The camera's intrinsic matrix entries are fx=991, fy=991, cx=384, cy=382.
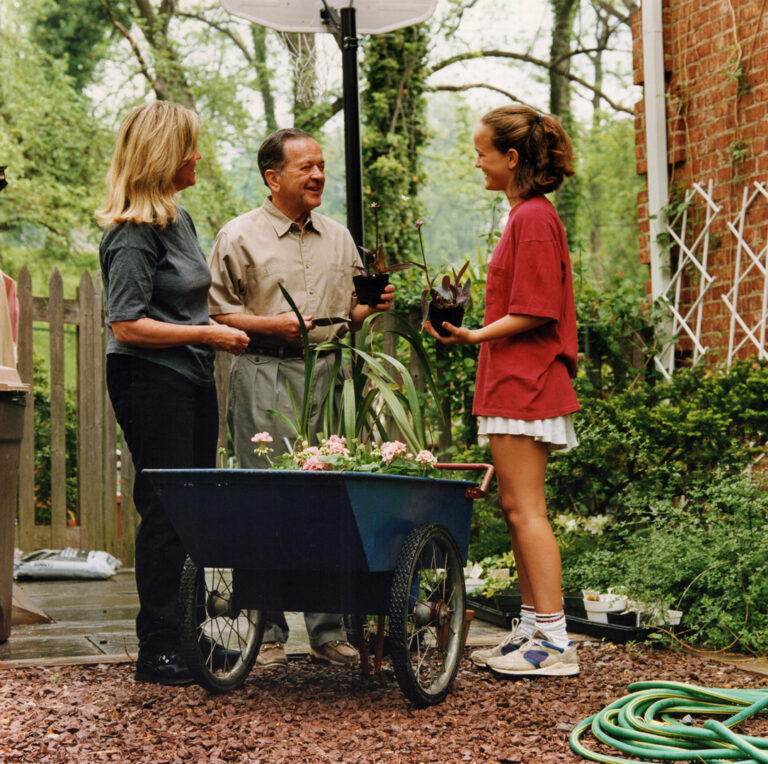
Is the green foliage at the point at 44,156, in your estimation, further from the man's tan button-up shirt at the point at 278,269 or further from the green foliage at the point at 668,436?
the man's tan button-up shirt at the point at 278,269

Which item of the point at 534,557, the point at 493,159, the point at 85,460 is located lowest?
the point at 534,557

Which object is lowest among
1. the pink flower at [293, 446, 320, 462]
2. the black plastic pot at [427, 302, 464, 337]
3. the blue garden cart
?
the blue garden cart

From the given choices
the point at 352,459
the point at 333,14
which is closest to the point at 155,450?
the point at 352,459

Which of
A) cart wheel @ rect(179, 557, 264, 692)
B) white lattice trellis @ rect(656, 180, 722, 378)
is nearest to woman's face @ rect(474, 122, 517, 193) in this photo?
cart wheel @ rect(179, 557, 264, 692)

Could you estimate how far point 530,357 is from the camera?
3.17 m

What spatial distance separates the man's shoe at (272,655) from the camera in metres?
3.37

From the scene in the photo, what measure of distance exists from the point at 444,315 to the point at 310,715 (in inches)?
49.0

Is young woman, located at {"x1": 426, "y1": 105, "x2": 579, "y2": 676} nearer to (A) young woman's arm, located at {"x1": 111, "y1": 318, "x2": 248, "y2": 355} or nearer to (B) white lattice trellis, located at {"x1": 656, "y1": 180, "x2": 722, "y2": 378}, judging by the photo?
(A) young woman's arm, located at {"x1": 111, "y1": 318, "x2": 248, "y2": 355}

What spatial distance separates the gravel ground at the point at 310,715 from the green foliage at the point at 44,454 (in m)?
4.28

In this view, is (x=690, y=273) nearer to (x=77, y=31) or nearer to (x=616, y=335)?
(x=616, y=335)

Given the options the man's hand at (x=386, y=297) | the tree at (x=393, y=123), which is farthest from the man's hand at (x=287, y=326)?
the tree at (x=393, y=123)

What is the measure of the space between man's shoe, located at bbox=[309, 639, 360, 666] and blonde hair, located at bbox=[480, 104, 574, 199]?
64.5 inches

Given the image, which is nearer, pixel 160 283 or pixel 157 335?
pixel 157 335

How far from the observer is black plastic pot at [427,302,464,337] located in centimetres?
308
